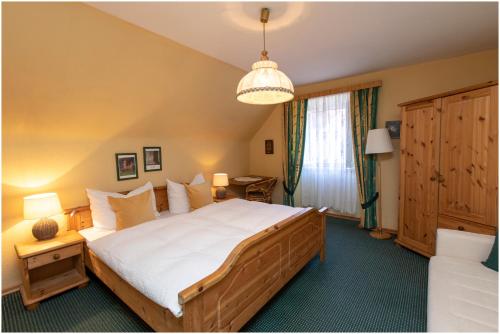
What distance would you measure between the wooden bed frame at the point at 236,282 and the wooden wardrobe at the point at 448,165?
1385 mm

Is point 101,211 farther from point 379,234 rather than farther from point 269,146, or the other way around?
point 379,234

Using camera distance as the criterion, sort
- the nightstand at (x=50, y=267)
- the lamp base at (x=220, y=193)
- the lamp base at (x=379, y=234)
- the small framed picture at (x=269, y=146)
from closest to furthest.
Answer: the nightstand at (x=50, y=267) → the lamp base at (x=379, y=234) → the lamp base at (x=220, y=193) → the small framed picture at (x=269, y=146)

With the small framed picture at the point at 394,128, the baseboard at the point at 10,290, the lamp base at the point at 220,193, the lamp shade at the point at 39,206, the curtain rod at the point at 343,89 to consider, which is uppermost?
the curtain rod at the point at 343,89

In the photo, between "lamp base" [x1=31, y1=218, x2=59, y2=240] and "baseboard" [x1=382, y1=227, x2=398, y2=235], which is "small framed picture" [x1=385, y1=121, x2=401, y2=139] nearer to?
"baseboard" [x1=382, y1=227, x2=398, y2=235]

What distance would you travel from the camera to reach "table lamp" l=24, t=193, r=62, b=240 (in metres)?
2.09

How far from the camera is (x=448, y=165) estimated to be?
250cm

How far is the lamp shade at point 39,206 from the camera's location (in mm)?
2088

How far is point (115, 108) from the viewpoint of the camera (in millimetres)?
2639

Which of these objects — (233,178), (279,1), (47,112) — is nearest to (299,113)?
(233,178)

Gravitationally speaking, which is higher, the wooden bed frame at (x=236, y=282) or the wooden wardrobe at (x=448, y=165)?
the wooden wardrobe at (x=448, y=165)

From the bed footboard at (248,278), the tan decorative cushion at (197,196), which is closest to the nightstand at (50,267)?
the tan decorative cushion at (197,196)

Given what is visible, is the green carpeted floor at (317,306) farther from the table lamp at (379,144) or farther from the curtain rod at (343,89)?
the curtain rod at (343,89)

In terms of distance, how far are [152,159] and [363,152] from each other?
3.19 meters

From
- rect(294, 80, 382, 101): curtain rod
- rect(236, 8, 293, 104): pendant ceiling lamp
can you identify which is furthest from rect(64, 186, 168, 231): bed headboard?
rect(294, 80, 382, 101): curtain rod
